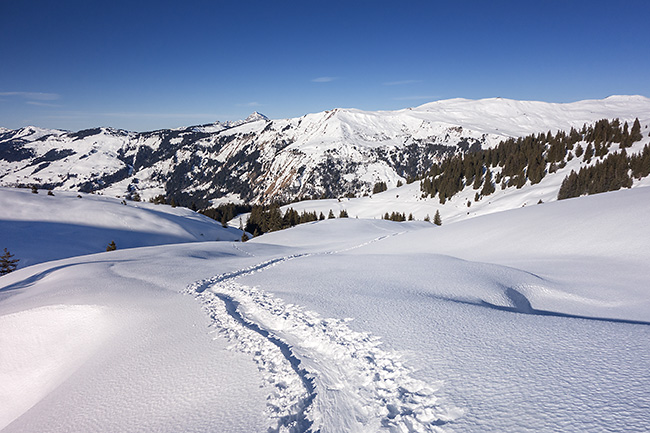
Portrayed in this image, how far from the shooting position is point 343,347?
714cm

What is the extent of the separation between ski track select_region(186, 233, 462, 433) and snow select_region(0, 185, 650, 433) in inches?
1.3

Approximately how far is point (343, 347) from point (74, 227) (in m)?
60.8

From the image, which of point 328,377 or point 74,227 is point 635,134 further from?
point 74,227

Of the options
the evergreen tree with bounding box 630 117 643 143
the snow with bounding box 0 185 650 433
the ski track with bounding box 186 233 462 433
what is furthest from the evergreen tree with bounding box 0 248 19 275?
the evergreen tree with bounding box 630 117 643 143

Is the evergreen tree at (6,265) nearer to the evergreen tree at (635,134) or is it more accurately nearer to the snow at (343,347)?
the snow at (343,347)

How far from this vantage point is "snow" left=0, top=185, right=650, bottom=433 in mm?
4723

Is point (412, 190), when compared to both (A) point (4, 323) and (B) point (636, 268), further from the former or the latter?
(A) point (4, 323)

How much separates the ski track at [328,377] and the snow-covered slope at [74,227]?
143 ft

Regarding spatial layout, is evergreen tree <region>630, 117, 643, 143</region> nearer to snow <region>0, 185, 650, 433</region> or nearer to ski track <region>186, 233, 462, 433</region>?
snow <region>0, 185, 650, 433</region>

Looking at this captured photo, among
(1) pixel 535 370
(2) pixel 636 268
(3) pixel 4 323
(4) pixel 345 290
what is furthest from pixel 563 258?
(3) pixel 4 323

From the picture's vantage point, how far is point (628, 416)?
382cm

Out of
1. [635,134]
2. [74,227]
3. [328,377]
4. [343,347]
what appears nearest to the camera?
[328,377]

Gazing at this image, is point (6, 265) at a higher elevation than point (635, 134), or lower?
lower

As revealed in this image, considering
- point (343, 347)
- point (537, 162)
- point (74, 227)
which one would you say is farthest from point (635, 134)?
point (74, 227)
